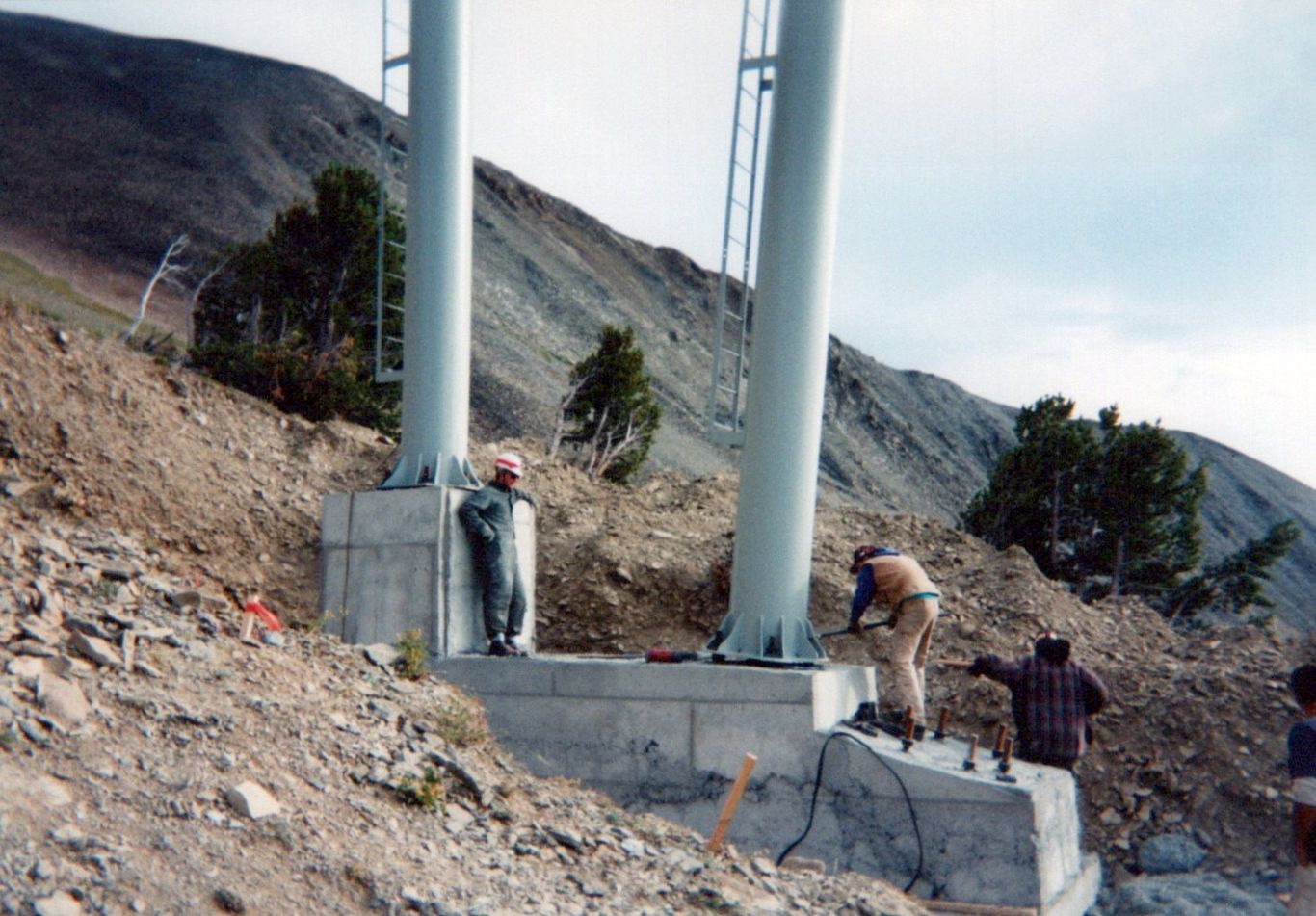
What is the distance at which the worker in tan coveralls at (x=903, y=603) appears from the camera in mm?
10180

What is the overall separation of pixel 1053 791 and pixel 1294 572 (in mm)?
89499

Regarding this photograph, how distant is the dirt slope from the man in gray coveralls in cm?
267

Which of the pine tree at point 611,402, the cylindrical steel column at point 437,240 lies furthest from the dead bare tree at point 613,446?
the cylindrical steel column at point 437,240

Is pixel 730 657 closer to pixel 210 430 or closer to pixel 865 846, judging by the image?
pixel 865 846

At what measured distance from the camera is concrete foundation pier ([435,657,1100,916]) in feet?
28.5

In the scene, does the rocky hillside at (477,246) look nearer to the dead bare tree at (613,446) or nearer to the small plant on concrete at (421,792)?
the dead bare tree at (613,446)

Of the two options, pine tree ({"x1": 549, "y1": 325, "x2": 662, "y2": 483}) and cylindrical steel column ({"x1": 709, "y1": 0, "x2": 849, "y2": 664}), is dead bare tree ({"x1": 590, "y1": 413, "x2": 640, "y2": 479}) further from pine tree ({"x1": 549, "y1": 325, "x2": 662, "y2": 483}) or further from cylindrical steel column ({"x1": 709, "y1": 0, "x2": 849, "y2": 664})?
cylindrical steel column ({"x1": 709, "y1": 0, "x2": 849, "y2": 664})

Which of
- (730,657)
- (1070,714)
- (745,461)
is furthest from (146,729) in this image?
(1070,714)

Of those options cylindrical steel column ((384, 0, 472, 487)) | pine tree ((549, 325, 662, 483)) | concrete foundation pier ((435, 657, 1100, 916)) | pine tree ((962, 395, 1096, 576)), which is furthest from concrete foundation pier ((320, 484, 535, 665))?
pine tree ((962, 395, 1096, 576))

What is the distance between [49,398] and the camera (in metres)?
14.0

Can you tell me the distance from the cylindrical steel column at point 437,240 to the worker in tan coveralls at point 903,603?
373 cm

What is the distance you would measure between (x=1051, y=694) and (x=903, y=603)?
1419mm

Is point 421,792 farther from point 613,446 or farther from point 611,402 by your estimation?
point 613,446

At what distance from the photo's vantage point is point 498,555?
10711 millimetres
